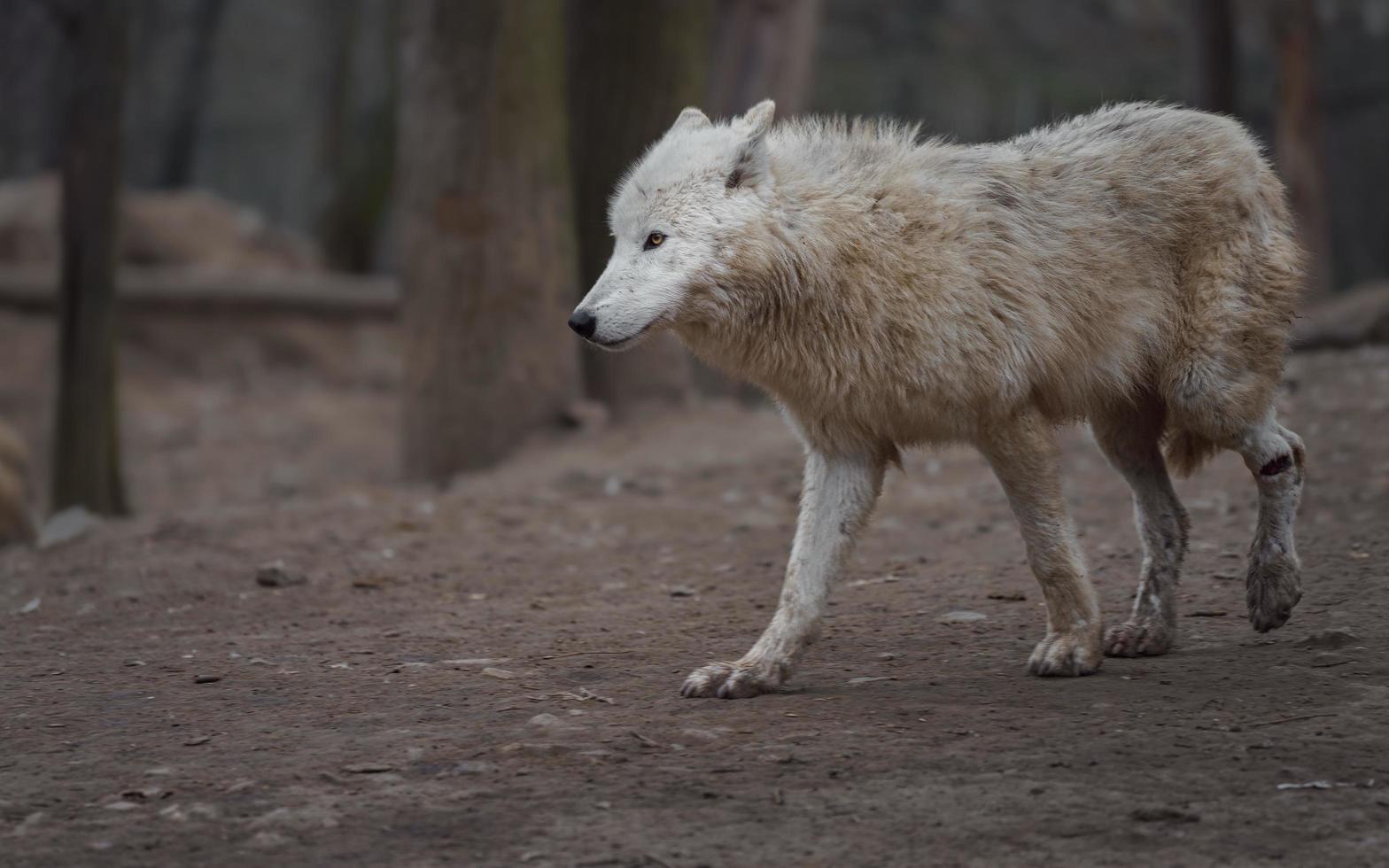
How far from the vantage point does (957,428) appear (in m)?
4.19

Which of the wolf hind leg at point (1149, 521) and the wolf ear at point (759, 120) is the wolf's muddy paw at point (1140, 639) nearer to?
the wolf hind leg at point (1149, 521)

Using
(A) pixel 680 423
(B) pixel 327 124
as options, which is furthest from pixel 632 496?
(B) pixel 327 124

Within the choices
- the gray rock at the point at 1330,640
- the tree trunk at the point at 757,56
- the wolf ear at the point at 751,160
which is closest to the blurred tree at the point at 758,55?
the tree trunk at the point at 757,56

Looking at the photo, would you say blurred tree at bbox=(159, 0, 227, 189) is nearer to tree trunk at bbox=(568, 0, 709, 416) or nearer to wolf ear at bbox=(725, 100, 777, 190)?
tree trunk at bbox=(568, 0, 709, 416)

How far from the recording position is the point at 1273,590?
4457 mm

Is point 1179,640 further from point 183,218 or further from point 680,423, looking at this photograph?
point 183,218

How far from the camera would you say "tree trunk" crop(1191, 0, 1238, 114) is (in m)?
13.8

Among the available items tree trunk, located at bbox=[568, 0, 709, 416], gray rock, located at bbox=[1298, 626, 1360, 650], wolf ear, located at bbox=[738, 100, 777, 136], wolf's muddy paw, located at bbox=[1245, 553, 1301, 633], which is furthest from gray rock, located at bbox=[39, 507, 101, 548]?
gray rock, located at bbox=[1298, 626, 1360, 650]

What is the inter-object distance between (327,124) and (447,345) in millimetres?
11333

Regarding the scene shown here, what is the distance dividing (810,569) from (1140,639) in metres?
1.07

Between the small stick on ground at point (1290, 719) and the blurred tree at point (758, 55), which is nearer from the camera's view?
the small stick on ground at point (1290, 719)

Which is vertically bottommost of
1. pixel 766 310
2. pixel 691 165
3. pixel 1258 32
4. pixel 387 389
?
pixel 387 389

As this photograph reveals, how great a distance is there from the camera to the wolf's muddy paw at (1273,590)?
4.45 m

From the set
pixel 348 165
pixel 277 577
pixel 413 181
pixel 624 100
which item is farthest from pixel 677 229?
pixel 348 165
